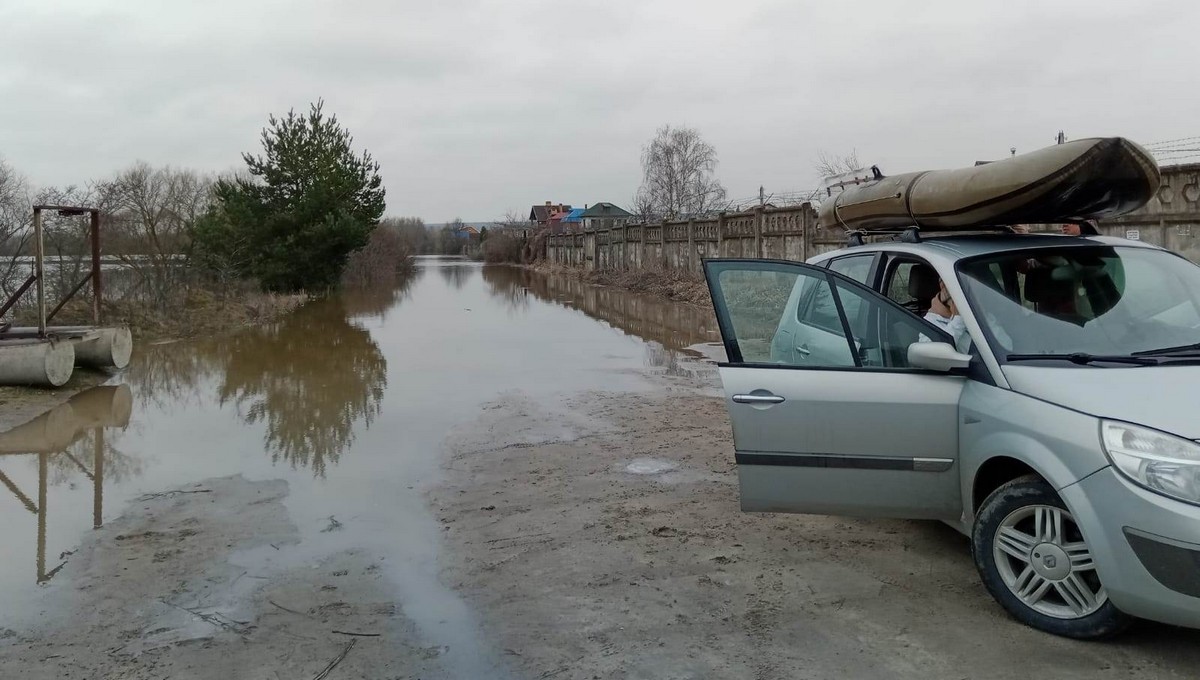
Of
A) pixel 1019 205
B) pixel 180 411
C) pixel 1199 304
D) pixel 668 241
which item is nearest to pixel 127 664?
pixel 1019 205

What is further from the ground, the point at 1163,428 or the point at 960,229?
the point at 960,229

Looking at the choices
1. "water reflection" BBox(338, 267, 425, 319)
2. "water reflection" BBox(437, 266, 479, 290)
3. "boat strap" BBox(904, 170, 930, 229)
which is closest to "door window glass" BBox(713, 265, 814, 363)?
"boat strap" BBox(904, 170, 930, 229)

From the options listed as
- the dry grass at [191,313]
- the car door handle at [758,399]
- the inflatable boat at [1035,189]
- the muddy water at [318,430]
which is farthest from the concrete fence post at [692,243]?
the car door handle at [758,399]

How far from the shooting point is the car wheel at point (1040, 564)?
3611mm

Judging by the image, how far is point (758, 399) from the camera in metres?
4.42

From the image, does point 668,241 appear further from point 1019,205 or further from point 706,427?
point 1019,205

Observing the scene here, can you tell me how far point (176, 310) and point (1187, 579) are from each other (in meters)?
21.4

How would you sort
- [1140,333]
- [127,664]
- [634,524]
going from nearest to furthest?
[127,664]
[1140,333]
[634,524]

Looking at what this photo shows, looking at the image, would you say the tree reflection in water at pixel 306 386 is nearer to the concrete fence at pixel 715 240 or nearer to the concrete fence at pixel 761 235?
the concrete fence at pixel 761 235

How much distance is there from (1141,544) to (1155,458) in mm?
321

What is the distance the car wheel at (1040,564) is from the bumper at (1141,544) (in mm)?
115

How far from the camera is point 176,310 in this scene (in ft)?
68.1

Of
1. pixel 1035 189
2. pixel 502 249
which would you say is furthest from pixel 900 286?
pixel 502 249

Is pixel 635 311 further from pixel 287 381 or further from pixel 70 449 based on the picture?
pixel 70 449
